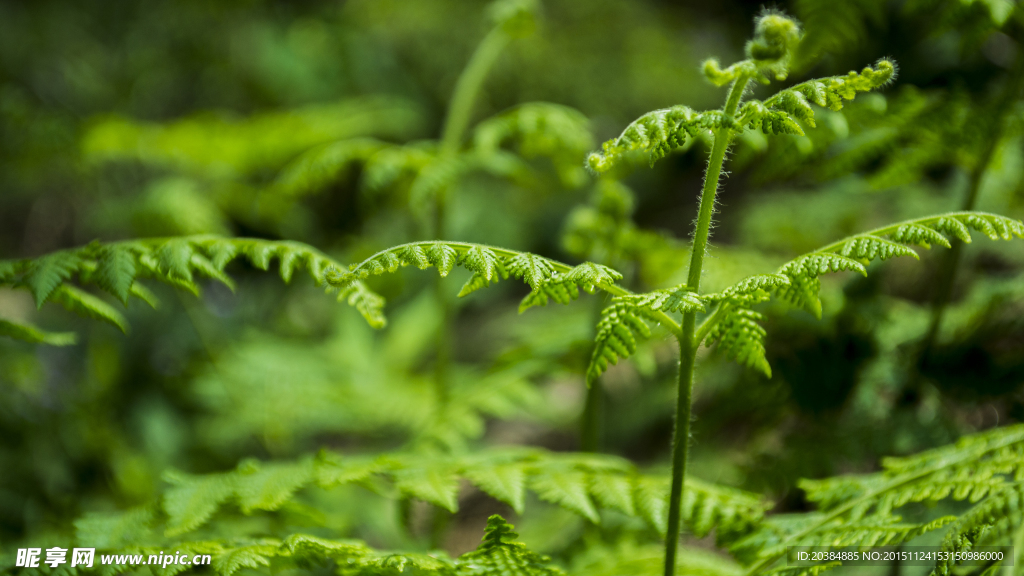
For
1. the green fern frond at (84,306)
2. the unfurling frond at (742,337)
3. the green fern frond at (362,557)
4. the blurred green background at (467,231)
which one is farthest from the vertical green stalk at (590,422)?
the green fern frond at (84,306)

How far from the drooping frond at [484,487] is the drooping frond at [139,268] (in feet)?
1.36

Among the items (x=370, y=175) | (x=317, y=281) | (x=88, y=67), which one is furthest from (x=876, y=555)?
(x=88, y=67)

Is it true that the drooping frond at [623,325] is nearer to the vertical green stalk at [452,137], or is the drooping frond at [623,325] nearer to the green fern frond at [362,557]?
the green fern frond at [362,557]

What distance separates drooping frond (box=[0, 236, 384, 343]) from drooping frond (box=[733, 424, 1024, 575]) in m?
0.93

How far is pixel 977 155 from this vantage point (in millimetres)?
1580

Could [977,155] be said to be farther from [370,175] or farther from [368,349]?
[368,349]

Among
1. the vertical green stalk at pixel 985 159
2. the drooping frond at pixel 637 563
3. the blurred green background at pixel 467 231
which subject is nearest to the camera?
the drooping frond at pixel 637 563

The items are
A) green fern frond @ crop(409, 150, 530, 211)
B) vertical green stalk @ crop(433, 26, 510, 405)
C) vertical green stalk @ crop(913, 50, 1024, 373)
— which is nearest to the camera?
vertical green stalk @ crop(913, 50, 1024, 373)

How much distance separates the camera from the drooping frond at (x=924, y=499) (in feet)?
2.98

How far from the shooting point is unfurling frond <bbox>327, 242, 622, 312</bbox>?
899 millimetres

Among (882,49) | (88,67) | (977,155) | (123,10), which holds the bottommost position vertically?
(977,155)

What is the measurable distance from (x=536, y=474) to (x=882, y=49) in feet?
14.4

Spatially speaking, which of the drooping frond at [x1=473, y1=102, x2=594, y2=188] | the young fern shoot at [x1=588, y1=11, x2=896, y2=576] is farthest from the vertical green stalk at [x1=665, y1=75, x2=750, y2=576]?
the drooping frond at [x1=473, y1=102, x2=594, y2=188]

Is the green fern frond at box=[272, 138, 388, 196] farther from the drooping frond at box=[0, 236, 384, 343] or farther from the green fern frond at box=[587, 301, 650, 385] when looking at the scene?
the green fern frond at box=[587, 301, 650, 385]
